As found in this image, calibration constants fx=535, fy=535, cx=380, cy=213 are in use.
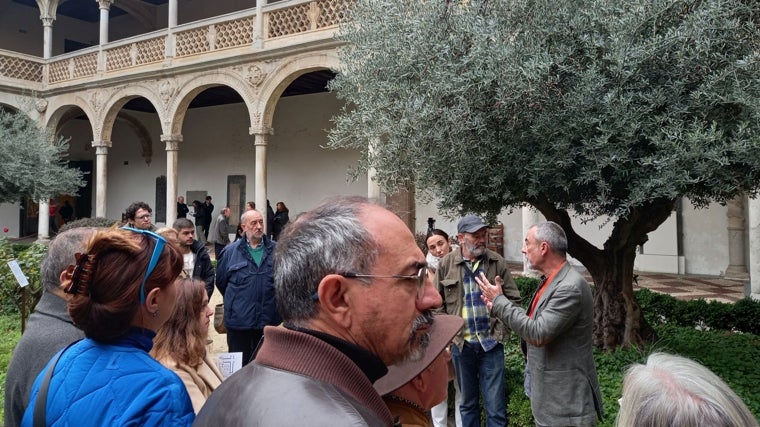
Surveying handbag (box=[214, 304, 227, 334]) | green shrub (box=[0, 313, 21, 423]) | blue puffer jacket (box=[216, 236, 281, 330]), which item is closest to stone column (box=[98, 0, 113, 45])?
green shrub (box=[0, 313, 21, 423])

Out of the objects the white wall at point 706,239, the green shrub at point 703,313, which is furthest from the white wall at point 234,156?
the green shrub at point 703,313

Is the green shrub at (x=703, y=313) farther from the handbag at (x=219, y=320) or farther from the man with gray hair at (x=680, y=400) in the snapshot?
the man with gray hair at (x=680, y=400)

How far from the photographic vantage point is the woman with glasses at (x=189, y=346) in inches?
85.2

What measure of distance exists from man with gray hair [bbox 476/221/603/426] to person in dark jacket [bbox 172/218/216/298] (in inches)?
115

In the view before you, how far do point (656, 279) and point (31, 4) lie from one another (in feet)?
73.0

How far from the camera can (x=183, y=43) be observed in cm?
1355

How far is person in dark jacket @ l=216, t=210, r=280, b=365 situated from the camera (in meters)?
4.04

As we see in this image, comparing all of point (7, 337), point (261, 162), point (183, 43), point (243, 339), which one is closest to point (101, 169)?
point (183, 43)

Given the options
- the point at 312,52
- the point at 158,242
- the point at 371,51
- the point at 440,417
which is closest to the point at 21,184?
the point at 312,52

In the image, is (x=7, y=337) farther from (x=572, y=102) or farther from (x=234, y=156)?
(x=234, y=156)

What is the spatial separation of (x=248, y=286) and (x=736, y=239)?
10.6 m

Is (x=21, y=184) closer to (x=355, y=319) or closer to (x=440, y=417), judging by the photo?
(x=440, y=417)

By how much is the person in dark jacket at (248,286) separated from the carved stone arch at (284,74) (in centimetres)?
750

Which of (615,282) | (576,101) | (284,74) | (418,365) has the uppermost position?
(284,74)
